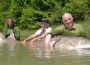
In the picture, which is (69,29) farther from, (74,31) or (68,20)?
(68,20)

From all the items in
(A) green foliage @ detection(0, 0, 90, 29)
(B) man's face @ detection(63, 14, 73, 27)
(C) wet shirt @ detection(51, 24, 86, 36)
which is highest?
(A) green foliage @ detection(0, 0, 90, 29)

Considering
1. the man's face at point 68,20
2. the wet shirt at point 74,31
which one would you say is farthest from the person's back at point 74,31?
the man's face at point 68,20

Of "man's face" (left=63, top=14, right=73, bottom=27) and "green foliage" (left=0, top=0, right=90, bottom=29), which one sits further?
"green foliage" (left=0, top=0, right=90, bottom=29)

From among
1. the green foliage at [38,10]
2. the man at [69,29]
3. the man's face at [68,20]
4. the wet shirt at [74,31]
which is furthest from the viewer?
the green foliage at [38,10]

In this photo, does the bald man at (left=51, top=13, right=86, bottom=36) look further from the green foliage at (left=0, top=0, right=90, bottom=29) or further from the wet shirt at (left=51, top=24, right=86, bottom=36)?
the green foliage at (left=0, top=0, right=90, bottom=29)

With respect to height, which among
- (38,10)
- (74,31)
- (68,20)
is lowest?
(74,31)

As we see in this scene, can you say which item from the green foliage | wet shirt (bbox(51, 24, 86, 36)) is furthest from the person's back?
the green foliage

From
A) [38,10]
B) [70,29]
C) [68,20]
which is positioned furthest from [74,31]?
[38,10]

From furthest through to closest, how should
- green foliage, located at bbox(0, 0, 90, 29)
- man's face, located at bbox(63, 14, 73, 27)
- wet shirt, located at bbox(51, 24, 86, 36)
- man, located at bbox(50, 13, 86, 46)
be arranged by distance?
green foliage, located at bbox(0, 0, 90, 29)
wet shirt, located at bbox(51, 24, 86, 36)
man, located at bbox(50, 13, 86, 46)
man's face, located at bbox(63, 14, 73, 27)

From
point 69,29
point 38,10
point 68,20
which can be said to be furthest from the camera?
point 38,10

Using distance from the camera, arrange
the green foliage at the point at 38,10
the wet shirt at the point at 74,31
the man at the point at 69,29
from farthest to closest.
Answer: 1. the green foliage at the point at 38,10
2. the wet shirt at the point at 74,31
3. the man at the point at 69,29

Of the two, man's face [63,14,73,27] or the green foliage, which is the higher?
the green foliage

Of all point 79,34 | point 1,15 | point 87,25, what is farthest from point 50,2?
point 79,34

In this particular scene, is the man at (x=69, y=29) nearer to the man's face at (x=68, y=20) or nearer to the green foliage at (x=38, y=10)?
the man's face at (x=68, y=20)
